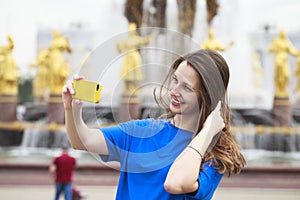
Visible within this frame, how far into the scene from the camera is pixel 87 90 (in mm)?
1434

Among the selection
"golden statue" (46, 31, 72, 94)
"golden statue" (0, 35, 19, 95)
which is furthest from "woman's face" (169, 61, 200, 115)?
"golden statue" (0, 35, 19, 95)

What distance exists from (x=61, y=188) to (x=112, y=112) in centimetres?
430

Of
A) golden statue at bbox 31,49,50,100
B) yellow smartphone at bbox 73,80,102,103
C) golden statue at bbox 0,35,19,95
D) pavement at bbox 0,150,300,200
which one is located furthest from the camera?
golden statue at bbox 31,49,50,100

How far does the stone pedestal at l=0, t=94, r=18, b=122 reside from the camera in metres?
12.6

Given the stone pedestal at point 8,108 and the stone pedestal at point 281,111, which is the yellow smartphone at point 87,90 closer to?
the stone pedestal at point 8,108

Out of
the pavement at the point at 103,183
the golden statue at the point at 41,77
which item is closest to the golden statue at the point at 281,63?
the pavement at the point at 103,183

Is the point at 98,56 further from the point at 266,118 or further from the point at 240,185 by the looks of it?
the point at 266,118

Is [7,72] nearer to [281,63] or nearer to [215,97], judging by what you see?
[281,63]

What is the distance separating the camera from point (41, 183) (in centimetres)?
805

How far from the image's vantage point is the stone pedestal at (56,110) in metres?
12.2

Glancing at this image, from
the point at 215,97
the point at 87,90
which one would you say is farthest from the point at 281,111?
the point at 87,90

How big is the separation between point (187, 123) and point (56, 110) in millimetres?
10999

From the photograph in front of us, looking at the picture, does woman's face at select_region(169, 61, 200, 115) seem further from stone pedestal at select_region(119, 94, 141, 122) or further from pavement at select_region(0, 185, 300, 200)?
pavement at select_region(0, 185, 300, 200)

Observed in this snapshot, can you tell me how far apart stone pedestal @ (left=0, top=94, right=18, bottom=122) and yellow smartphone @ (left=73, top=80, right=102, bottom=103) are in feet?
37.7
